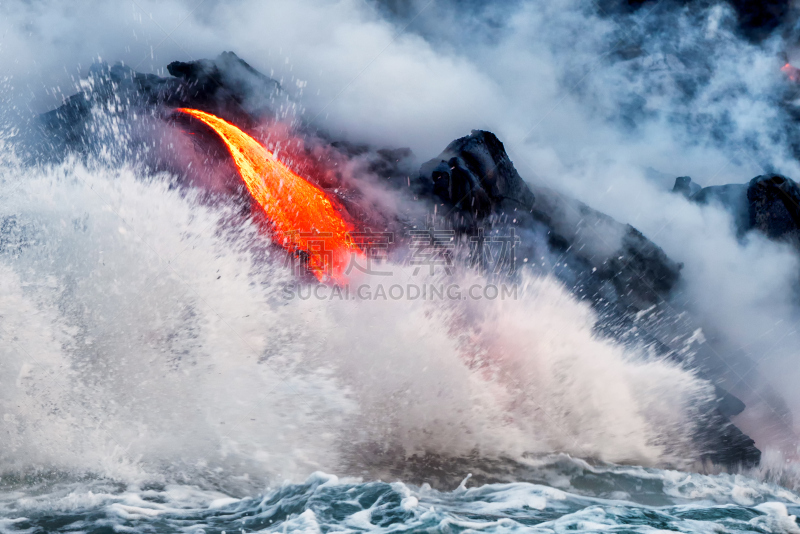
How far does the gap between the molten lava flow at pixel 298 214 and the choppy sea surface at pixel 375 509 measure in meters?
6.71

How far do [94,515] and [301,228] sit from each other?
10.7 metres

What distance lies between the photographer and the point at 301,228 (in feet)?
53.6

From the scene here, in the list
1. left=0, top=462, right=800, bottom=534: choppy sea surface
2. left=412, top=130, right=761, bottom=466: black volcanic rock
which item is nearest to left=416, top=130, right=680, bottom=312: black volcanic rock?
left=412, top=130, right=761, bottom=466: black volcanic rock

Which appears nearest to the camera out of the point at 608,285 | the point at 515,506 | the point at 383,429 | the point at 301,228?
the point at 515,506

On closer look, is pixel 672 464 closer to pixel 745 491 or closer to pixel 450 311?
pixel 745 491

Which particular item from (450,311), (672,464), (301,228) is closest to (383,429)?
(450,311)

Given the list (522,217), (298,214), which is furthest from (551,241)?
(298,214)

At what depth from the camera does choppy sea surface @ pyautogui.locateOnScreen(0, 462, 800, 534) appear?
6.58 m

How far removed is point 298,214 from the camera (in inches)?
655

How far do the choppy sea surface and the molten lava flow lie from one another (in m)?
6.71

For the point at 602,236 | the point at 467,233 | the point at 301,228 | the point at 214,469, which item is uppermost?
the point at 602,236

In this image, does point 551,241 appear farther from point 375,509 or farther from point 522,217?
point 375,509

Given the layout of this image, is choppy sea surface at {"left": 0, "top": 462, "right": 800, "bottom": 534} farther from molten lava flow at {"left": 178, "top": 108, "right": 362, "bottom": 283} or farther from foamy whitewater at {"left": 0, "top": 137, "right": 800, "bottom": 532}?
molten lava flow at {"left": 178, "top": 108, "right": 362, "bottom": 283}

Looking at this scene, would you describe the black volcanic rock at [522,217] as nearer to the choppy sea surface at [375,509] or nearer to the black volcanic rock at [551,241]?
the black volcanic rock at [551,241]
